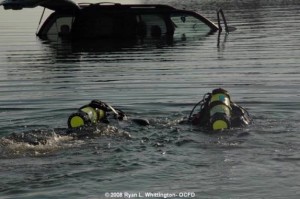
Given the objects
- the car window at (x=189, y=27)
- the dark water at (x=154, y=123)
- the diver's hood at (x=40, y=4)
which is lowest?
the dark water at (x=154, y=123)

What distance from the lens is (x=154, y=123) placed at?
10656 millimetres

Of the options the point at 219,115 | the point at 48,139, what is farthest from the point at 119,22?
the point at 48,139

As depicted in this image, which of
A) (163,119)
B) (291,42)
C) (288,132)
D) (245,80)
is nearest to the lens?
(288,132)

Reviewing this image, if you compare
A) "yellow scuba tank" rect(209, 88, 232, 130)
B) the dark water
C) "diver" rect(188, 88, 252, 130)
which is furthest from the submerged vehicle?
"yellow scuba tank" rect(209, 88, 232, 130)

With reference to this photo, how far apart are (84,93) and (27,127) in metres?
4.10

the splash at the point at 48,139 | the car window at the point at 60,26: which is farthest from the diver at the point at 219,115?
the car window at the point at 60,26

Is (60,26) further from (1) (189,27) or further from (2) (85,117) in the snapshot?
(2) (85,117)

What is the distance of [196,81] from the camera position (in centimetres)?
1639

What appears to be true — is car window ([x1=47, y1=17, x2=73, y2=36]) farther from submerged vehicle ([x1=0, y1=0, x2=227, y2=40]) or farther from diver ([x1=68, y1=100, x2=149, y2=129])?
diver ([x1=68, y1=100, x2=149, y2=129])

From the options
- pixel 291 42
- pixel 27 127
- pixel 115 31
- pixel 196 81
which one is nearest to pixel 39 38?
pixel 115 31

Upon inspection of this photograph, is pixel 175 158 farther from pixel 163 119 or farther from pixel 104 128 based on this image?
pixel 163 119

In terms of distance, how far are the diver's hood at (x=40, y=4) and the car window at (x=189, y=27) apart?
187 inches

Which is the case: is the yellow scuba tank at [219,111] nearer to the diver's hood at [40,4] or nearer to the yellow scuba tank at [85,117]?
the yellow scuba tank at [85,117]

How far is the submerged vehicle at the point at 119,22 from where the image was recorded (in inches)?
1117
